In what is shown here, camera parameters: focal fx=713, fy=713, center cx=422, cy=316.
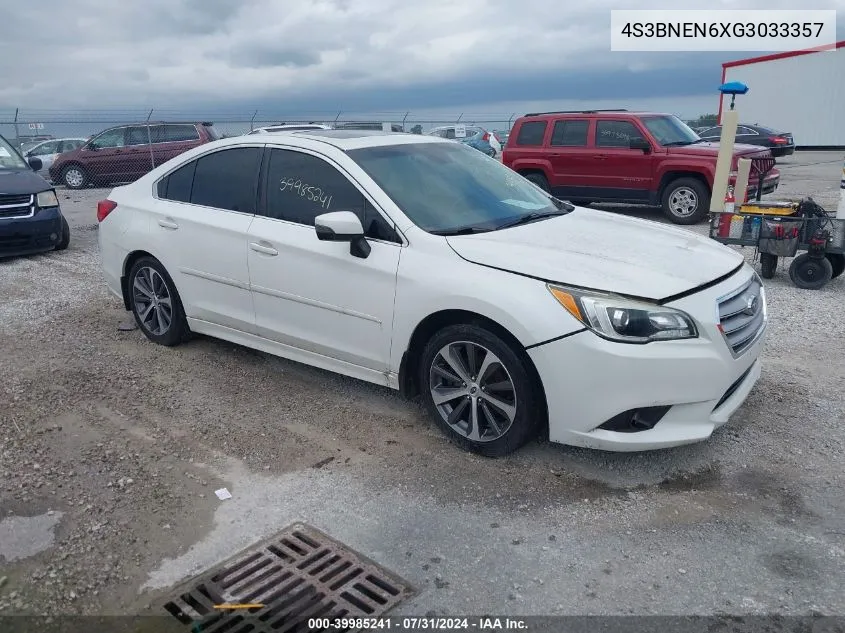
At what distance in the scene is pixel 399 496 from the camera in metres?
3.54

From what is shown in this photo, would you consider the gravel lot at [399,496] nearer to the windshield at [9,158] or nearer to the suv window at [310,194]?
the suv window at [310,194]

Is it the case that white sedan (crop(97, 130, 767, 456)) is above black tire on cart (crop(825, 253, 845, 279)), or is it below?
above

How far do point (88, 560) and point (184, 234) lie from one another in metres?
2.63

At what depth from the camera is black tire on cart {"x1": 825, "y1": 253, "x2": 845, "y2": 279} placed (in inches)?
292

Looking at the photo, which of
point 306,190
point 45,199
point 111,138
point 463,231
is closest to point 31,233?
point 45,199

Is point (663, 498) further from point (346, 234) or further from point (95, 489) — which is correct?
point (95, 489)

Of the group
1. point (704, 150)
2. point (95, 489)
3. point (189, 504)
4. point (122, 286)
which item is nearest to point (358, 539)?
point (189, 504)

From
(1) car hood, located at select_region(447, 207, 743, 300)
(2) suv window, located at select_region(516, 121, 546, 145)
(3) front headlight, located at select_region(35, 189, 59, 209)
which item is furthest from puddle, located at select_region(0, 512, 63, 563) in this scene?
(2) suv window, located at select_region(516, 121, 546, 145)

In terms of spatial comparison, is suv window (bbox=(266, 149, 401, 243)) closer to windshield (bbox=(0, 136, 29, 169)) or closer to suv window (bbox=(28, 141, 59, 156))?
windshield (bbox=(0, 136, 29, 169))

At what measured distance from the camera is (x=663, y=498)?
137 inches

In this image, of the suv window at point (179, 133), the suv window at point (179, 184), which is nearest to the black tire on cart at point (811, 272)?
the suv window at point (179, 184)

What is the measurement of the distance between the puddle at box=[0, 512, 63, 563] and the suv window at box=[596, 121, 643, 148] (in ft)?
36.6

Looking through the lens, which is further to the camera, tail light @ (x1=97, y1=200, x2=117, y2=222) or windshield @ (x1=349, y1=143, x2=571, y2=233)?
tail light @ (x1=97, y1=200, x2=117, y2=222)

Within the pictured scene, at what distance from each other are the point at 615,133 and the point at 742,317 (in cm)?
955
